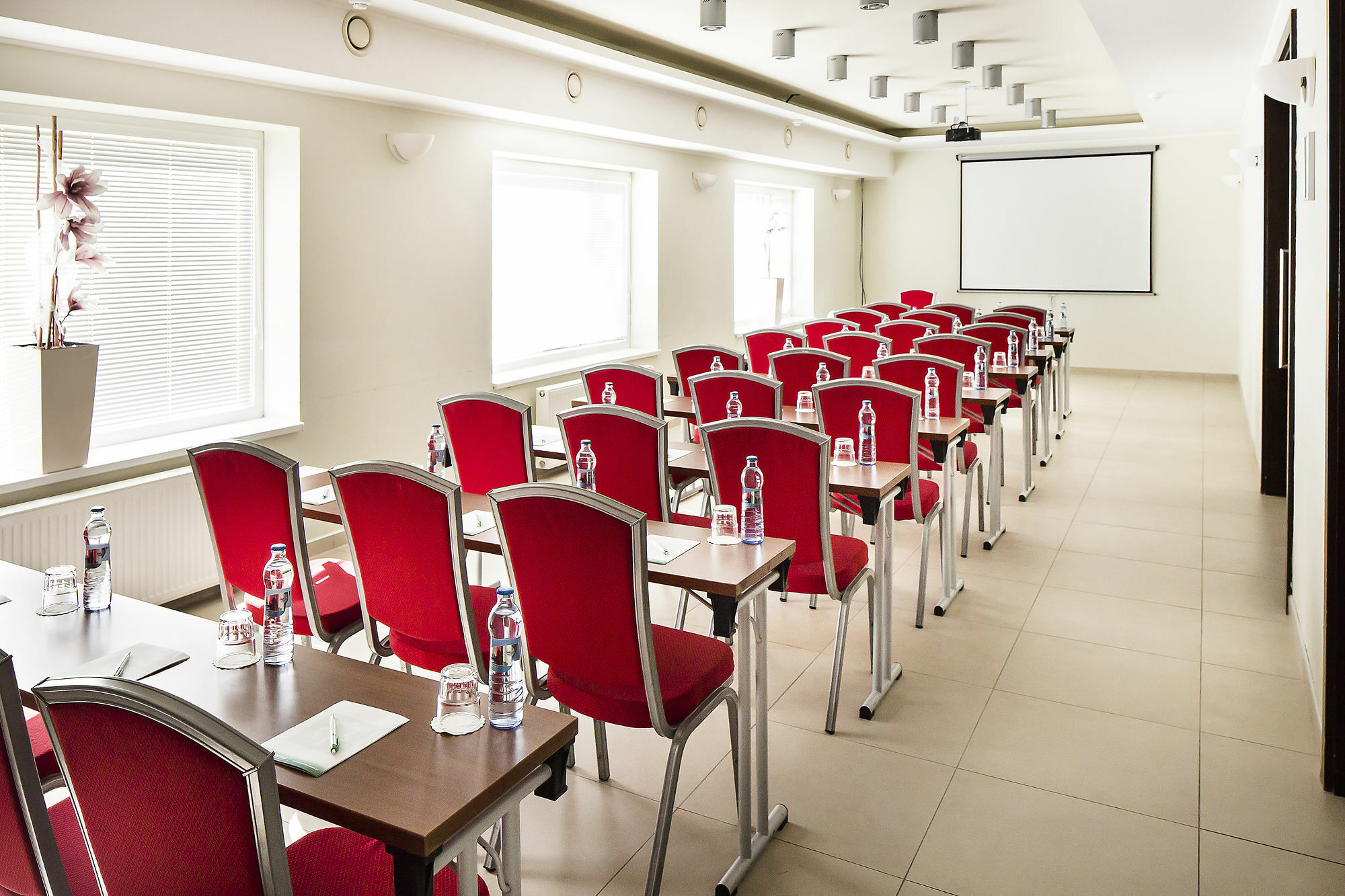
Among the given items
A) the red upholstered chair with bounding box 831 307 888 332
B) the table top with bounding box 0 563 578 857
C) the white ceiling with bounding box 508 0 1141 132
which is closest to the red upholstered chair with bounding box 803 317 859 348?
the red upholstered chair with bounding box 831 307 888 332

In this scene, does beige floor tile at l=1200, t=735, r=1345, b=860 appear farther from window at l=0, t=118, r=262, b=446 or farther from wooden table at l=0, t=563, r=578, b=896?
window at l=0, t=118, r=262, b=446

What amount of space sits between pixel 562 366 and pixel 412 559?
5.05 m

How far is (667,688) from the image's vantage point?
2.42 metres

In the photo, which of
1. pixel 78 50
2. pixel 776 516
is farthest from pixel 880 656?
pixel 78 50

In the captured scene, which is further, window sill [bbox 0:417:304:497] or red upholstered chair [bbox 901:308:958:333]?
red upholstered chair [bbox 901:308:958:333]

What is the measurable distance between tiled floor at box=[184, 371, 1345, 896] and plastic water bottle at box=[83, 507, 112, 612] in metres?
1.24

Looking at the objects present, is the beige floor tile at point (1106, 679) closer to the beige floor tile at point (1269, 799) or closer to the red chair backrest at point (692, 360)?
the beige floor tile at point (1269, 799)

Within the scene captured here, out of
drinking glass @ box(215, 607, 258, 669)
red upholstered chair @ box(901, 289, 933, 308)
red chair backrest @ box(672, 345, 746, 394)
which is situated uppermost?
red upholstered chair @ box(901, 289, 933, 308)

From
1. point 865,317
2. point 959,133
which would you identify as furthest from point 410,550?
point 959,133

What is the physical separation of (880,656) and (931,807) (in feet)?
2.41

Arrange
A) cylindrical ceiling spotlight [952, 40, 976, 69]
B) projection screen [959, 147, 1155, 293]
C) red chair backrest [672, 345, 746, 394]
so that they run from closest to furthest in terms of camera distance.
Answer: red chair backrest [672, 345, 746, 394], cylindrical ceiling spotlight [952, 40, 976, 69], projection screen [959, 147, 1155, 293]

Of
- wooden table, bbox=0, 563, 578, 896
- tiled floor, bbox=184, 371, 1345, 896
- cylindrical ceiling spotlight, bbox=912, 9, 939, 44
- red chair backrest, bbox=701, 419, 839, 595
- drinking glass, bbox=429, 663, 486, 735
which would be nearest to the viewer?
wooden table, bbox=0, 563, 578, 896

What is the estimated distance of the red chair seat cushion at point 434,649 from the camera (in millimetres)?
2666

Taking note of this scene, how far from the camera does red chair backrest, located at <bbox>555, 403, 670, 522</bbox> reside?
3420 mm
